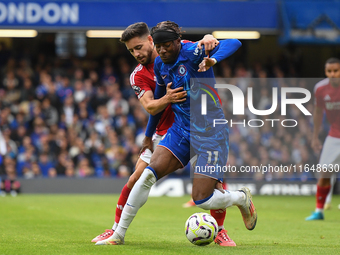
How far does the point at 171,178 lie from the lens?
15461mm

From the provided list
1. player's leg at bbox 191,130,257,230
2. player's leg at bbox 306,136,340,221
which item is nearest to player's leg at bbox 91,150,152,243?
player's leg at bbox 191,130,257,230

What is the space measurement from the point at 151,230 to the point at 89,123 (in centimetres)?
1025

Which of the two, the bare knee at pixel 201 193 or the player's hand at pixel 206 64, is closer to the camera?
the player's hand at pixel 206 64

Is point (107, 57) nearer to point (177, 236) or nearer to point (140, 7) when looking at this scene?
point (140, 7)

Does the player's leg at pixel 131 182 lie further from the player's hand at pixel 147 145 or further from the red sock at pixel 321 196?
the red sock at pixel 321 196

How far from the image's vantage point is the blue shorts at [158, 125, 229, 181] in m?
5.64

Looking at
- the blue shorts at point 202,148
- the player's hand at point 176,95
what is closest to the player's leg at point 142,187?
the blue shorts at point 202,148

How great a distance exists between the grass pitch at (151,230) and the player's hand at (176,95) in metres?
1.50

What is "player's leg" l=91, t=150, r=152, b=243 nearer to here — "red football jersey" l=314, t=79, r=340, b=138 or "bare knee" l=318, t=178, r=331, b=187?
"bare knee" l=318, t=178, r=331, b=187

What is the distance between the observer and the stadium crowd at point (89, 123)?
636 inches

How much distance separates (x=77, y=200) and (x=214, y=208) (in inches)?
321

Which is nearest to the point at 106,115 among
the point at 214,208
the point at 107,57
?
the point at 107,57

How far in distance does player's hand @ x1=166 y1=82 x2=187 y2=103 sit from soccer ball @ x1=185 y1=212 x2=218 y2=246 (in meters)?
1.24

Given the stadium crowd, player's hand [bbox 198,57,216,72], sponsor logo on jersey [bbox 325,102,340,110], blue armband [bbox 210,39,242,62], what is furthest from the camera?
the stadium crowd
